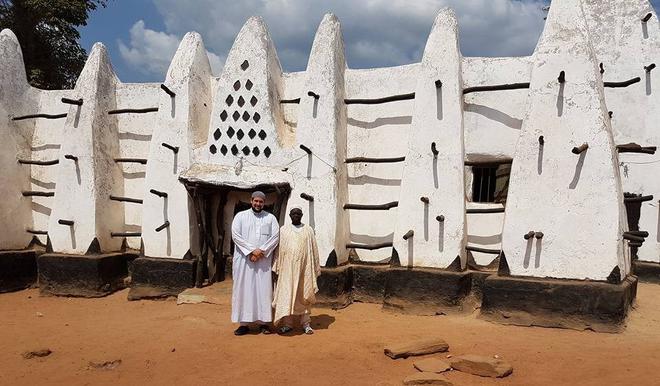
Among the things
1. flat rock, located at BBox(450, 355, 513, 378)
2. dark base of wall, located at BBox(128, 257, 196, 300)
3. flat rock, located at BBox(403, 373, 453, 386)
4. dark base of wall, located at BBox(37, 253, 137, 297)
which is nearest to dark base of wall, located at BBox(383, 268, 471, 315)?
flat rock, located at BBox(450, 355, 513, 378)

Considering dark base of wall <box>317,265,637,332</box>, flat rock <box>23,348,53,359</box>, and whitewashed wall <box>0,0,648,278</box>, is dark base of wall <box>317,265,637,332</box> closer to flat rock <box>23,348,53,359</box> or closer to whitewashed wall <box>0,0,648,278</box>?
whitewashed wall <box>0,0,648,278</box>

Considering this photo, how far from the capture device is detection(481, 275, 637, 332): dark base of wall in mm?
6125

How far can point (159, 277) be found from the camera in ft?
28.8

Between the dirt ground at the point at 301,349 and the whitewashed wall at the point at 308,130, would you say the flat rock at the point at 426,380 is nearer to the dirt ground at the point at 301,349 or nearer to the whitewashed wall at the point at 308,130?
the dirt ground at the point at 301,349

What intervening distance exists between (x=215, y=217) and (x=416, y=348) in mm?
4766

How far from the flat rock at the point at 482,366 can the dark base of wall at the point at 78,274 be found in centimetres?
653

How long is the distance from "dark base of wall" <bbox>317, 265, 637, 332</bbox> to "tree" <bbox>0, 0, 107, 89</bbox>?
40.4ft

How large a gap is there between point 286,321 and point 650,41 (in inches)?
300

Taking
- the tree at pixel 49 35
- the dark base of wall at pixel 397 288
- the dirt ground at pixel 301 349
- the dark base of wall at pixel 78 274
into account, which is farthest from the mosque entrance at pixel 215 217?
the tree at pixel 49 35

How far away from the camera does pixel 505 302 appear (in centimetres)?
665

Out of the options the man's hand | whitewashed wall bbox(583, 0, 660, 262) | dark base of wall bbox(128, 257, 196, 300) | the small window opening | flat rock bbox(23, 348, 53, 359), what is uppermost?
whitewashed wall bbox(583, 0, 660, 262)

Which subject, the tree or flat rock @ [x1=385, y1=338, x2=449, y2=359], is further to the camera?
the tree

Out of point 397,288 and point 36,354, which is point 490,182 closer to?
point 397,288

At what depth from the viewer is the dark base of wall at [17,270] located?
9656 mm
